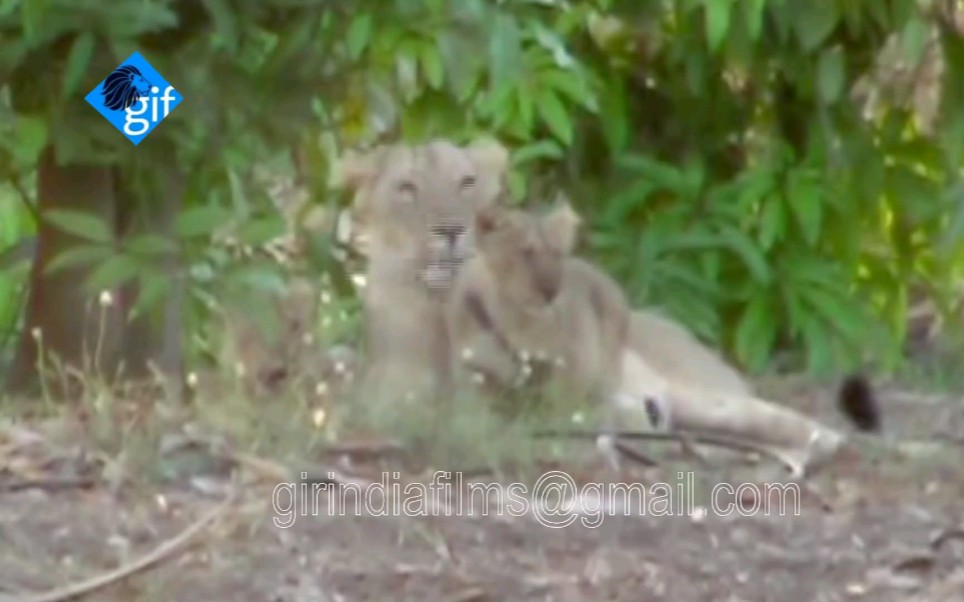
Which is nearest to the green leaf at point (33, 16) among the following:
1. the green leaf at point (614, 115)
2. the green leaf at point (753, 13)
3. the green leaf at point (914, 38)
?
the green leaf at point (753, 13)

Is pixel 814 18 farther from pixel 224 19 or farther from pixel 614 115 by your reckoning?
pixel 224 19

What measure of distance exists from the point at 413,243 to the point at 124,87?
978 millimetres

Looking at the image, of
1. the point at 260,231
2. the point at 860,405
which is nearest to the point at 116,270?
the point at 260,231

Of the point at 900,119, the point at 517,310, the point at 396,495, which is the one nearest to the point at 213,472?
the point at 396,495

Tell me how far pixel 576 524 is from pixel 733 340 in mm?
2808

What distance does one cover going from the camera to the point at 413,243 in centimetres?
453

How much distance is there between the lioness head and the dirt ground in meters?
0.89

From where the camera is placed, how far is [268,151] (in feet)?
13.9

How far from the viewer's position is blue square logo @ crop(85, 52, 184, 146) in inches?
150

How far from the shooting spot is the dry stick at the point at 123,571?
296cm

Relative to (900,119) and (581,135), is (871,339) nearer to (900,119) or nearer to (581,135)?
(900,119)

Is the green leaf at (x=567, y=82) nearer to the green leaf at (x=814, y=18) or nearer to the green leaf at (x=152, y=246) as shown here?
the green leaf at (x=814, y=18)

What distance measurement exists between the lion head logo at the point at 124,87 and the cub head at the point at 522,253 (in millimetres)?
1042

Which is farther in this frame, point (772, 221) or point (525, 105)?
point (772, 221)
